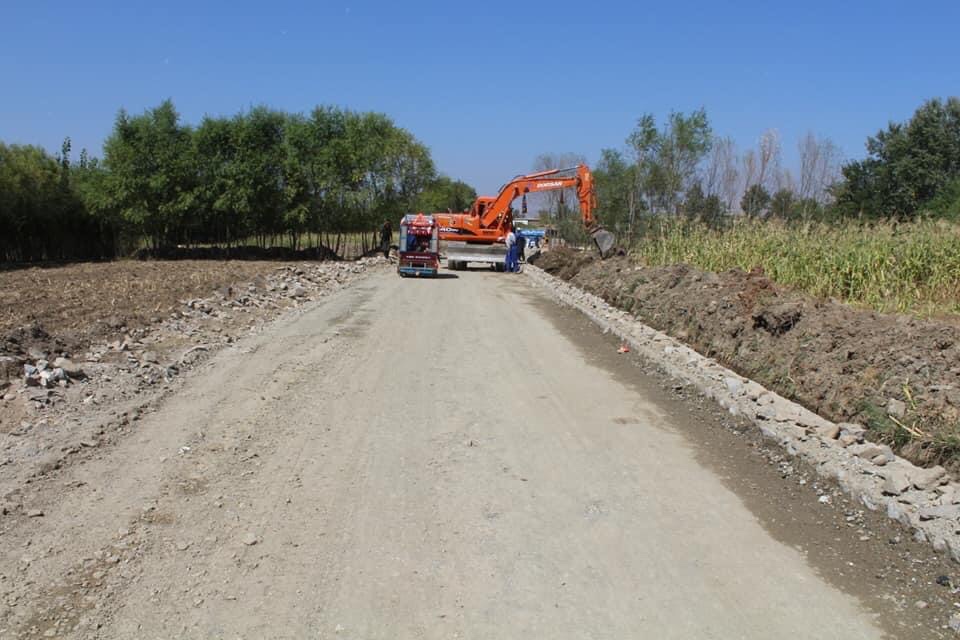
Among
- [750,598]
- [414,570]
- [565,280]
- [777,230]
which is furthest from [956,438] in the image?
[565,280]

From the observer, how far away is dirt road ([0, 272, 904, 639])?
167 inches

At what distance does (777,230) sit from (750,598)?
13.8m

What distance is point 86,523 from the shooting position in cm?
529

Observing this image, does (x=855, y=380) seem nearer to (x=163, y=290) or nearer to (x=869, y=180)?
(x=163, y=290)

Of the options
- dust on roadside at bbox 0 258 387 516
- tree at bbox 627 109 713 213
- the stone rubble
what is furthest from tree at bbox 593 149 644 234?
the stone rubble

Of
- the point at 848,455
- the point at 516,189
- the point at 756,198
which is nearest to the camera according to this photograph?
the point at 848,455

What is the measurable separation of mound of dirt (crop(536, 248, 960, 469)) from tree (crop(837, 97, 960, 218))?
28.6m

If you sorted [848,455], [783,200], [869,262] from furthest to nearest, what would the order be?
[783,200] < [869,262] < [848,455]

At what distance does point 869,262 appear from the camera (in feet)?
42.9

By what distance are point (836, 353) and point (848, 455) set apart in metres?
2.49

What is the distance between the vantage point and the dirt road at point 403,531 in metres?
4.25

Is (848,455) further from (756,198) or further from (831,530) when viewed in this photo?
(756,198)

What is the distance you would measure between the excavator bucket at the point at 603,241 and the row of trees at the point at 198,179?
57.6 feet

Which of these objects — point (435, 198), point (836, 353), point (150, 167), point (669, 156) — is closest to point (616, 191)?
point (669, 156)
